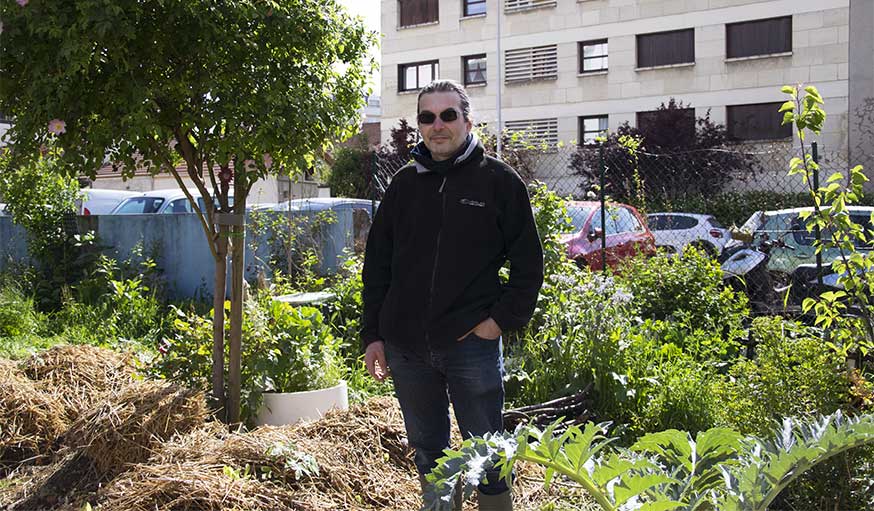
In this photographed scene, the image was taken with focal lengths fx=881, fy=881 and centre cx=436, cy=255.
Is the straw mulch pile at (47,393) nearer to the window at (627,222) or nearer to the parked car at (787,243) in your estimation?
the parked car at (787,243)

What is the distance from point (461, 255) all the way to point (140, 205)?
54.7ft

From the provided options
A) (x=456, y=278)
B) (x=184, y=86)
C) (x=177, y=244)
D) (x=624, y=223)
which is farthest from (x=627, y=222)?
(x=456, y=278)

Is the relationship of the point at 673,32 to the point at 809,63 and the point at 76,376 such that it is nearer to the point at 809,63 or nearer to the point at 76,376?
the point at 809,63

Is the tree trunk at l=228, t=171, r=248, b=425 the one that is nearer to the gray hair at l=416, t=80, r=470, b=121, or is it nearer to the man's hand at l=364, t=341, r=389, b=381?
the man's hand at l=364, t=341, r=389, b=381

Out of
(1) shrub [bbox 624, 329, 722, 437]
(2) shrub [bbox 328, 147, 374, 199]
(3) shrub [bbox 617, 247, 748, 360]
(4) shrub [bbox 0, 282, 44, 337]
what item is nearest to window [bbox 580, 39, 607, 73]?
(2) shrub [bbox 328, 147, 374, 199]

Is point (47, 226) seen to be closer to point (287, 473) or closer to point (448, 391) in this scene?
point (287, 473)

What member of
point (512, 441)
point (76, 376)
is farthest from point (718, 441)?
point (76, 376)

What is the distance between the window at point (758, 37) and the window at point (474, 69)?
871cm

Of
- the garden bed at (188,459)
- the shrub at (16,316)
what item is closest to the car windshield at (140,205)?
the shrub at (16,316)

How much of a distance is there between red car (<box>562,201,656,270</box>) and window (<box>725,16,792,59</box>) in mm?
18882

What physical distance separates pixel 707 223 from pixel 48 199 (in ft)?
32.1

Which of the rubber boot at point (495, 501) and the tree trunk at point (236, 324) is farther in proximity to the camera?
the tree trunk at point (236, 324)

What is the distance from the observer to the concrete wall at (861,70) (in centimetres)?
2619

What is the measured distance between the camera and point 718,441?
272 centimetres
